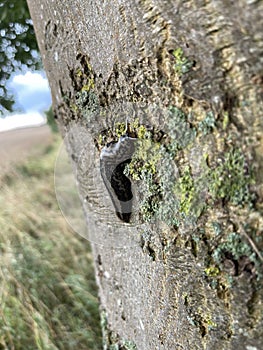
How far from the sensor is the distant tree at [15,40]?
144cm

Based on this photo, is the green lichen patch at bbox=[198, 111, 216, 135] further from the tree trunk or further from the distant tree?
the distant tree

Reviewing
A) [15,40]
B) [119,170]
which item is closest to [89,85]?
[119,170]

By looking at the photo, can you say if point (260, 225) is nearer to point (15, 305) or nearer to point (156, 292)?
point (156, 292)

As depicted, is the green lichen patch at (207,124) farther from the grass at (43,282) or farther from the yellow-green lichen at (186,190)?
the grass at (43,282)

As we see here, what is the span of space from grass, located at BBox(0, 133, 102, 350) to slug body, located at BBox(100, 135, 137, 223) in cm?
120

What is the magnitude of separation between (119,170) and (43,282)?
1.65 meters

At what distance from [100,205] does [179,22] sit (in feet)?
1.39

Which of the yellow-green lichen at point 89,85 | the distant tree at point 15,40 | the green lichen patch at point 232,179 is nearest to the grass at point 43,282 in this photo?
the distant tree at point 15,40

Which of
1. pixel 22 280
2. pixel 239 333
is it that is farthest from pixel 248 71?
pixel 22 280

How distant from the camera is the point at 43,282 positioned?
2230mm

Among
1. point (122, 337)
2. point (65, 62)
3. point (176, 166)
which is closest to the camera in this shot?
point (176, 166)

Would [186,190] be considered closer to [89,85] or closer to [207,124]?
[207,124]

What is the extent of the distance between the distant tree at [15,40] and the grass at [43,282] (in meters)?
0.86

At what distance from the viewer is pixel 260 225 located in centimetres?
57
